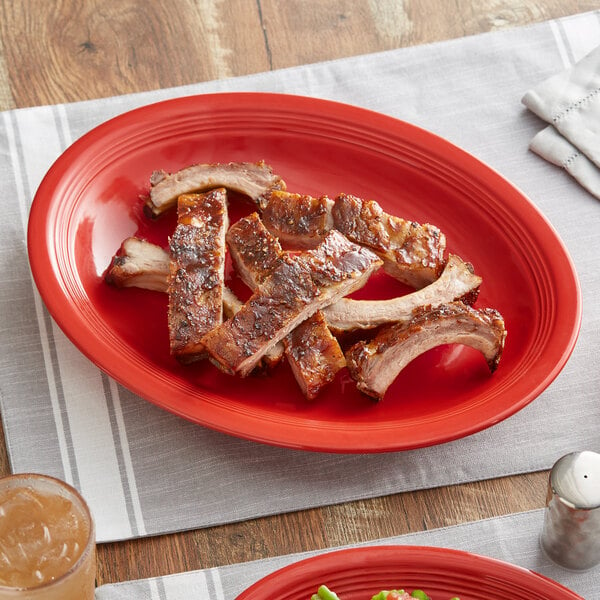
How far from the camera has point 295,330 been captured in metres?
2.67

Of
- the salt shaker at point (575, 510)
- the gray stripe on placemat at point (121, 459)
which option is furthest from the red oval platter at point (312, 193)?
the salt shaker at point (575, 510)

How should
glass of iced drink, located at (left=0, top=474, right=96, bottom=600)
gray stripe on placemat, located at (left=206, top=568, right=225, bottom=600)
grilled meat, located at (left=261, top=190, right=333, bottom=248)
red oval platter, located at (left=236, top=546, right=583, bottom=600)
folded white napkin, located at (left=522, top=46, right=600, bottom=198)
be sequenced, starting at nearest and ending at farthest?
glass of iced drink, located at (left=0, top=474, right=96, bottom=600), red oval platter, located at (left=236, top=546, right=583, bottom=600), gray stripe on placemat, located at (left=206, top=568, right=225, bottom=600), grilled meat, located at (left=261, top=190, right=333, bottom=248), folded white napkin, located at (left=522, top=46, right=600, bottom=198)

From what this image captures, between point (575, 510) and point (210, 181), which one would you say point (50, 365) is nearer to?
point (210, 181)

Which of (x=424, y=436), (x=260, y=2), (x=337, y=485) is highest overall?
(x=260, y=2)

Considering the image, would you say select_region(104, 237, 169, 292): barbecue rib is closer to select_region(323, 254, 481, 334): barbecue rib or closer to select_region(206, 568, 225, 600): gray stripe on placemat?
select_region(323, 254, 481, 334): barbecue rib

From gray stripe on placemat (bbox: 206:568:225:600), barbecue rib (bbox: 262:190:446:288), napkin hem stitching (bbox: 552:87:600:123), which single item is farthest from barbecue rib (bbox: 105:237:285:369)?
napkin hem stitching (bbox: 552:87:600:123)

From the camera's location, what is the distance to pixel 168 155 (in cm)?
315

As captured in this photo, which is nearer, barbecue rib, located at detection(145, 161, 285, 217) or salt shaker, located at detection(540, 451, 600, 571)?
salt shaker, located at detection(540, 451, 600, 571)

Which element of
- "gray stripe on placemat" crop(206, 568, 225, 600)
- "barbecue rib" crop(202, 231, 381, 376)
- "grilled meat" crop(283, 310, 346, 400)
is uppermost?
"barbecue rib" crop(202, 231, 381, 376)

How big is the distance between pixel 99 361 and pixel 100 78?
137 centimetres

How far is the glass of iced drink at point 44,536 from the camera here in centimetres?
210

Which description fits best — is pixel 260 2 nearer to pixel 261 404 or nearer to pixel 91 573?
pixel 261 404

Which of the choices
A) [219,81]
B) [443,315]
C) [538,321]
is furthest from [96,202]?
[538,321]

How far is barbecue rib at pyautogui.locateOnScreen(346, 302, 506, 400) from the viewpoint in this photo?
2.62 metres
